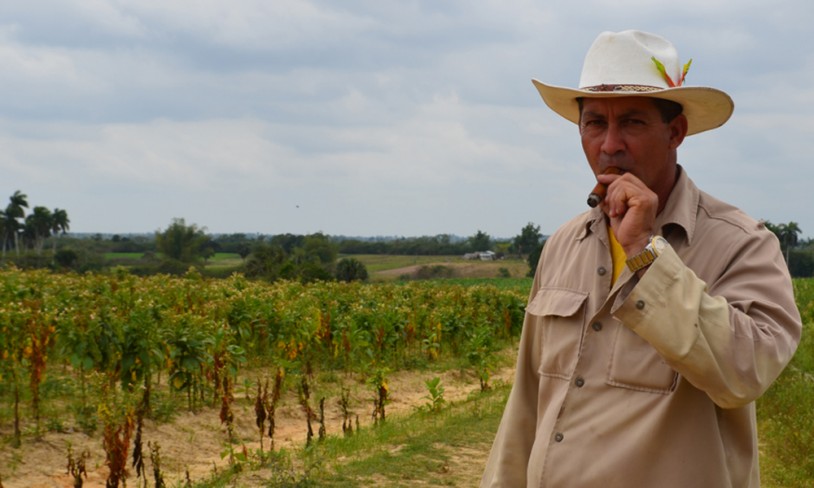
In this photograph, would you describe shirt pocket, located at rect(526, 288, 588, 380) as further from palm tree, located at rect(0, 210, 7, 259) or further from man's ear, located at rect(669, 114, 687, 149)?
palm tree, located at rect(0, 210, 7, 259)

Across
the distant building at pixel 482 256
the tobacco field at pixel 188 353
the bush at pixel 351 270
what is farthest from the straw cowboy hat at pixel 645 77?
the distant building at pixel 482 256

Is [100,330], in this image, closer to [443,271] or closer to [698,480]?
[698,480]

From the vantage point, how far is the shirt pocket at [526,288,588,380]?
225 cm

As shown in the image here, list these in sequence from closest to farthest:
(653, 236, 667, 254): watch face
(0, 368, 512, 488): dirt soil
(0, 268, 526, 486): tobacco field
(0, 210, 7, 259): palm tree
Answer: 1. (653, 236, 667, 254): watch face
2. (0, 368, 512, 488): dirt soil
3. (0, 268, 526, 486): tobacco field
4. (0, 210, 7, 259): palm tree

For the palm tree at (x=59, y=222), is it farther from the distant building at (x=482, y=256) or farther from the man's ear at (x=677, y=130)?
the man's ear at (x=677, y=130)

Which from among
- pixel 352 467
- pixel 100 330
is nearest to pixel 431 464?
pixel 352 467

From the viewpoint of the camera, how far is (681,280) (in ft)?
5.94

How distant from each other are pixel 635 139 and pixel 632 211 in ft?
1.03

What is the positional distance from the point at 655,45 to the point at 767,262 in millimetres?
678

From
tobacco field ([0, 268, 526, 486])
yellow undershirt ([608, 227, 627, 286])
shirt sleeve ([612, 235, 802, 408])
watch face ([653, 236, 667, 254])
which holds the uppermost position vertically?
watch face ([653, 236, 667, 254])

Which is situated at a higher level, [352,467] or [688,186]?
[688,186]

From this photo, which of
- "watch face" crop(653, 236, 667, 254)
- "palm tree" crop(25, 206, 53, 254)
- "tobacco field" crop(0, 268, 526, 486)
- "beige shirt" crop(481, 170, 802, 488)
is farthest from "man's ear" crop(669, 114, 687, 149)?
"palm tree" crop(25, 206, 53, 254)

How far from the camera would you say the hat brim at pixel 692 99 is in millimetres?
2092

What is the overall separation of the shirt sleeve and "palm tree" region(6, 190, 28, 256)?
81508 millimetres
